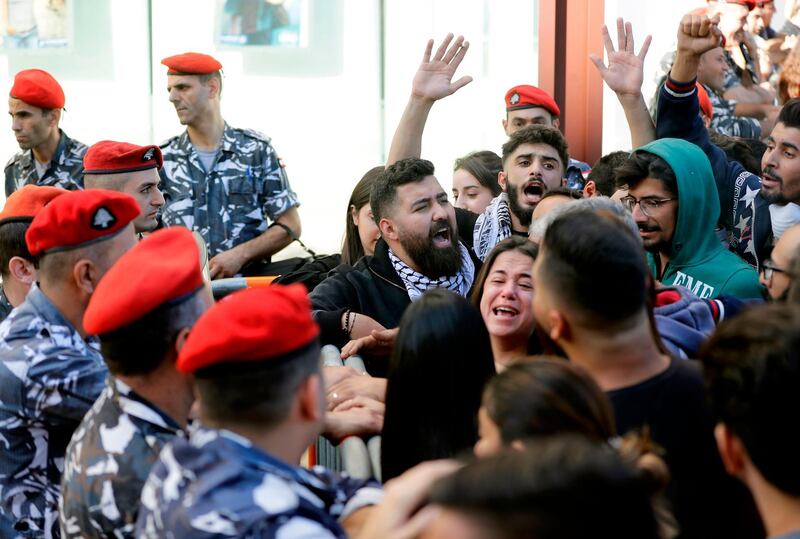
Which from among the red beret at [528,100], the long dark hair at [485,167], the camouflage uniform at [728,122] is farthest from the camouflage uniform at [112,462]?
the camouflage uniform at [728,122]

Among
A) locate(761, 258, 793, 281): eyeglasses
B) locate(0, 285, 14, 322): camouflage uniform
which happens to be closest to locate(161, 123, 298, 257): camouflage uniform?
locate(0, 285, 14, 322): camouflage uniform

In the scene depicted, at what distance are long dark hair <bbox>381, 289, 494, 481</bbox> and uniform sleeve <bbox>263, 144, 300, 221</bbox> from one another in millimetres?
3831

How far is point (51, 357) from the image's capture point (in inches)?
107

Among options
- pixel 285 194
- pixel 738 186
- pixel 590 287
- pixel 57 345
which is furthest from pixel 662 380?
pixel 285 194

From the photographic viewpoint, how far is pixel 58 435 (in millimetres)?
2789

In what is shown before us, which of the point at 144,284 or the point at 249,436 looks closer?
the point at 249,436

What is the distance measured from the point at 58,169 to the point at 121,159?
1.64 metres

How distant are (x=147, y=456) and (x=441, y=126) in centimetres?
563

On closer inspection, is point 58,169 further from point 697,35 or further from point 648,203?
point 648,203

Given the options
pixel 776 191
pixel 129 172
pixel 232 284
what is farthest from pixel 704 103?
pixel 129 172

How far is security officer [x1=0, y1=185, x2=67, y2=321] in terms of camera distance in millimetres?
3711

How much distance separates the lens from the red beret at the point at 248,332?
1.89m

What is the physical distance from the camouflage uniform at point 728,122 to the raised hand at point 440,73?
2.11 metres

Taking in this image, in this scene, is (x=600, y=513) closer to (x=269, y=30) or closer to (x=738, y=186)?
(x=738, y=186)
